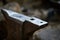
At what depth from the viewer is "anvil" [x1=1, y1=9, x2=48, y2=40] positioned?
1345mm

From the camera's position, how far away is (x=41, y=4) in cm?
329

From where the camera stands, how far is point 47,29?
231 cm

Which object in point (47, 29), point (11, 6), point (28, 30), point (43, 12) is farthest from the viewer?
point (43, 12)

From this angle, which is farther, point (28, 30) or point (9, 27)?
point (9, 27)

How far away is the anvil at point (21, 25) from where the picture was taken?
52.9 inches

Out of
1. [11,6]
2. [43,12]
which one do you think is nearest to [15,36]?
[11,6]

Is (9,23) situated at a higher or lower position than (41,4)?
lower

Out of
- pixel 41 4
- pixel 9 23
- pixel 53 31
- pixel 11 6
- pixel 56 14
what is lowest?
pixel 9 23

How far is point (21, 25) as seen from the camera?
4.70 ft

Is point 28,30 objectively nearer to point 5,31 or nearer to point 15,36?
point 15,36

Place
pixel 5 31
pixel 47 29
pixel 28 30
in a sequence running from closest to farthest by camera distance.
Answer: pixel 28 30 → pixel 5 31 → pixel 47 29

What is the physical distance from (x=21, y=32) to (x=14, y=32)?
9 cm

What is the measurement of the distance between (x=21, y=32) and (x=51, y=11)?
4.90ft

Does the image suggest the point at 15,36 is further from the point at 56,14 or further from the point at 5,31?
the point at 56,14
